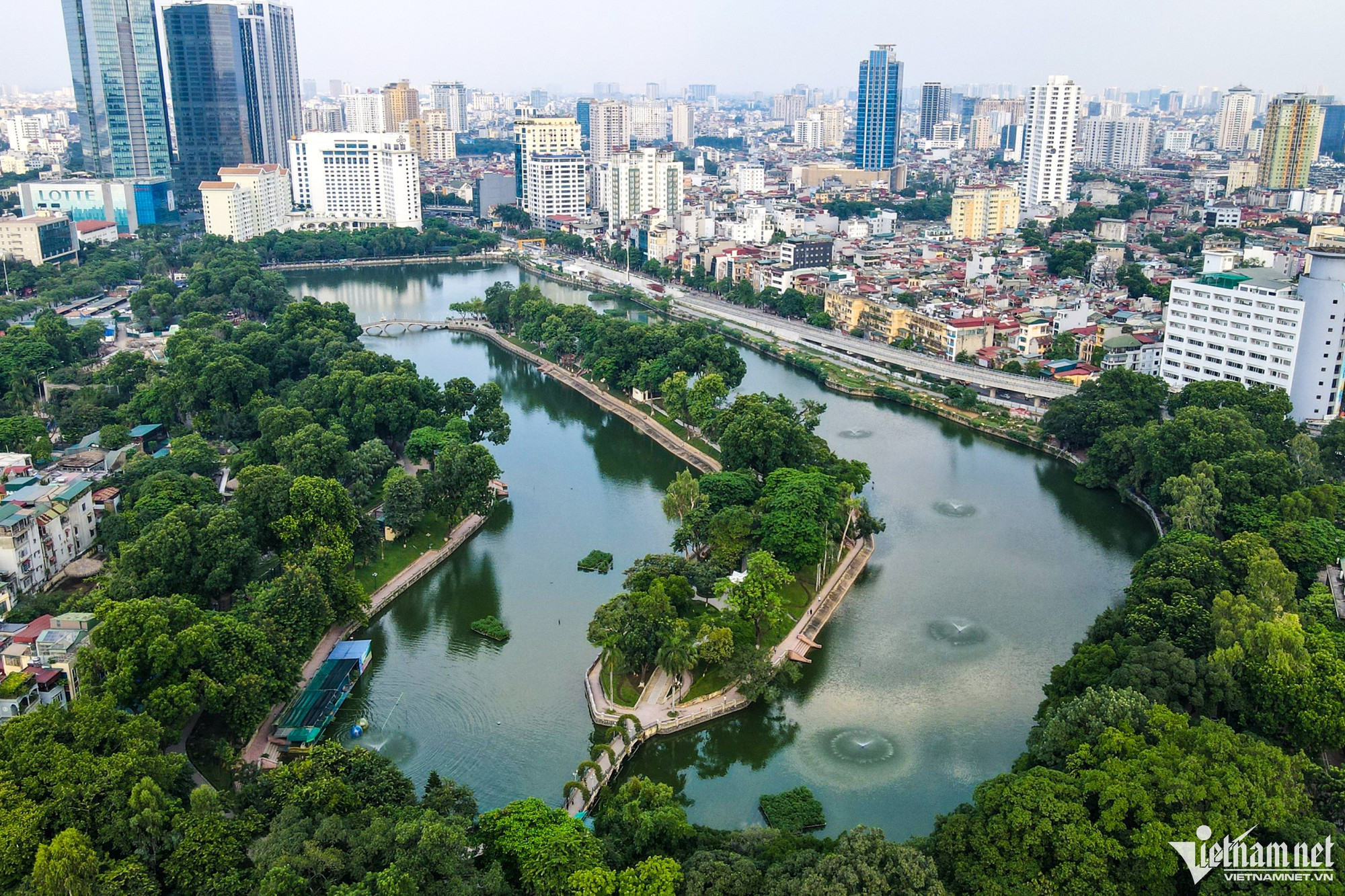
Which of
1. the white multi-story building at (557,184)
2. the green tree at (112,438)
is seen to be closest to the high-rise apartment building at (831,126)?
the white multi-story building at (557,184)

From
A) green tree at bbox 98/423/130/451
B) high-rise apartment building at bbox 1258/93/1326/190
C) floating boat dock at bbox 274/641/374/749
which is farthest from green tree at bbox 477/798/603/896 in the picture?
high-rise apartment building at bbox 1258/93/1326/190

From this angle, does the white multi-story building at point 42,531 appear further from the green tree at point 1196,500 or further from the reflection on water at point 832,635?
the green tree at point 1196,500

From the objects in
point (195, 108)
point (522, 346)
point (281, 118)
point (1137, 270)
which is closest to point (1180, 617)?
point (522, 346)

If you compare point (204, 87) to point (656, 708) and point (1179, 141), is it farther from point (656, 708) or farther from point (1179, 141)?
point (1179, 141)

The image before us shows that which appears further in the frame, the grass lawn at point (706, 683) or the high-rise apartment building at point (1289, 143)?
the high-rise apartment building at point (1289, 143)

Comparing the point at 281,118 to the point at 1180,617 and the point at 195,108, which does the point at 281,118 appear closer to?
the point at 195,108

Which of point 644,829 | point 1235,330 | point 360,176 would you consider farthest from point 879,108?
point 644,829
